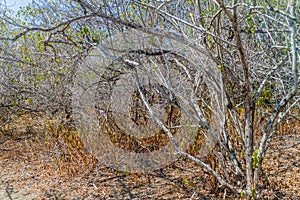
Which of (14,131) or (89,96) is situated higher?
(89,96)

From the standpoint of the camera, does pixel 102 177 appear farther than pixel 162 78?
Yes

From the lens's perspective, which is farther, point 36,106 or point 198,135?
point 36,106

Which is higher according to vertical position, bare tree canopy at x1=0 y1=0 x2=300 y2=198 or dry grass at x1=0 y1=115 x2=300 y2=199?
bare tree canopy at x1=0 y1=0 x2=300 y2=198

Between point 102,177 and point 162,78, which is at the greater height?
point 162,78

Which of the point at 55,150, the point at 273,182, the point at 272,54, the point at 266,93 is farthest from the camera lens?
the point at 55,150

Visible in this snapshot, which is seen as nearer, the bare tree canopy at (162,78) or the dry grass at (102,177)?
the bare tree canopy at (162,78)

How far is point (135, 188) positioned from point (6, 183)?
1.74 m

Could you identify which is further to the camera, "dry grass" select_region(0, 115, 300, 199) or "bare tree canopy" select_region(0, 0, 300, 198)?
"dry grass" select_region(0, 115, 300, 199)

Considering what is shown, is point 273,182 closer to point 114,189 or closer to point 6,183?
point 114,189

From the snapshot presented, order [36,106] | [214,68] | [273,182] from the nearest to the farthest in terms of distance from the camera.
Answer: [214,68] < [273,182] < [36,106]

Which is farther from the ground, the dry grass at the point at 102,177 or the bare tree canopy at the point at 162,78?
the bare tree canopy at the point at 162,78

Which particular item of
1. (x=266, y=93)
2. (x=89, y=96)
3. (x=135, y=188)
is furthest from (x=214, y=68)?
(x=89, y=96)

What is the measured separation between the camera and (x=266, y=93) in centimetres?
216

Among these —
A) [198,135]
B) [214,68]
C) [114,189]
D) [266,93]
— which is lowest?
[114,189]
